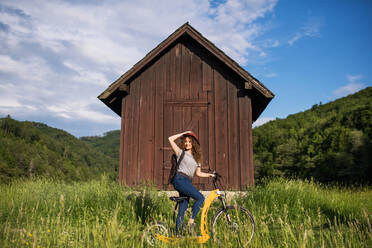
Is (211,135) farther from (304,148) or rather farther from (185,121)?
(304,148)

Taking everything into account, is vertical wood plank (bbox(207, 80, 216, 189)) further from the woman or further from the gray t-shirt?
the gray t-shirt

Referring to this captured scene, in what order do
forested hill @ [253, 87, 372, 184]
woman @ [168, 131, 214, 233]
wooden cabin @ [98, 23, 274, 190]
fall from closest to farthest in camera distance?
woman @ [168, 131, 214, 233]
wooden cabin @ [98, 23, 274, 190]
forested hill @ [253, 87, 372, 184]

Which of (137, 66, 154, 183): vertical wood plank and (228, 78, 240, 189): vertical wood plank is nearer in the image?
(228, 78, 240, 189): vertical wood plank

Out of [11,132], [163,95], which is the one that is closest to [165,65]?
[163,95]

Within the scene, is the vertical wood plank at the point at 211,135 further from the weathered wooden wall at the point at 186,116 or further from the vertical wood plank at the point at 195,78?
the vertical wood plank at the point at 195,78

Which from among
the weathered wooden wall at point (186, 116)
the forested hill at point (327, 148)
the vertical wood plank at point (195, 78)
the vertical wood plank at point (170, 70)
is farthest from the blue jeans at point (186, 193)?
the forested hill at point (327, 148)

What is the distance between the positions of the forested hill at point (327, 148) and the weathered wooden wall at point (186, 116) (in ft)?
40.4

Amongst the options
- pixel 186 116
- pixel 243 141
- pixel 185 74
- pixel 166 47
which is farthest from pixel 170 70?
pixel 243 141

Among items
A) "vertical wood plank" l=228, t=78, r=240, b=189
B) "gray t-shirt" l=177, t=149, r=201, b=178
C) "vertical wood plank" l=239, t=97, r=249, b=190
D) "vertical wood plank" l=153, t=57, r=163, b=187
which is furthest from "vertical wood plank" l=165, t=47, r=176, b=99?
"gray t-shirt" l=177, t=149, r=201, b=178

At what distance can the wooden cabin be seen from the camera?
27.6 feet

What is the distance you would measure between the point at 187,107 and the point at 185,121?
1.55 feet

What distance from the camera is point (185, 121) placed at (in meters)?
8.71

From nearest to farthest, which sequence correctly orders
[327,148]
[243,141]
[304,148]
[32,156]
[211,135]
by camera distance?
1. [243,141]
2. [211,135]
3. [327,148]
4. [304,148]
5. [32,156]

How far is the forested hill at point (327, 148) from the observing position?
75.0ft
